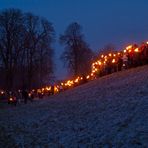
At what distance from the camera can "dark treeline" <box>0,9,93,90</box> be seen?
67875mm

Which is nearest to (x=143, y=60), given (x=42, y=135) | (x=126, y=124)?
(x=42, y=135)

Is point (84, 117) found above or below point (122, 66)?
below

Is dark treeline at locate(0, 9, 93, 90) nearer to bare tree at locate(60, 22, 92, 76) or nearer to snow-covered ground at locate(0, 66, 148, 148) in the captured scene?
bare tree at locate(60, 22, 92, 76)

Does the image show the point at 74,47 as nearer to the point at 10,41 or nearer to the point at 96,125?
the point at 10,41

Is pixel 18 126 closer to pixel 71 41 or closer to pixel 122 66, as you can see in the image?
pixel 122 66

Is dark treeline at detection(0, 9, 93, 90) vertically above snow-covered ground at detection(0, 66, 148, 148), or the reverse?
dark treeline at detection(0, 9, 93, 90)

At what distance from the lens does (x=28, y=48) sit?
69500 mm

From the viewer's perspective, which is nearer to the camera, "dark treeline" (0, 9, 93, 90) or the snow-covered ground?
the snow-covered ground

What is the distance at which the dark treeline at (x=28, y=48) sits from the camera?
2672 inches

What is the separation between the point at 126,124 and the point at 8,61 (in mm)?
52186

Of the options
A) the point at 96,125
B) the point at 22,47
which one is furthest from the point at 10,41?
the point at 96,125

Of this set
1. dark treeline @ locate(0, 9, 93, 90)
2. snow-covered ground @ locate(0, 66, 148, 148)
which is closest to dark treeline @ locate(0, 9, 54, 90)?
dark treeline @ locate(0, 9, 93, 90)

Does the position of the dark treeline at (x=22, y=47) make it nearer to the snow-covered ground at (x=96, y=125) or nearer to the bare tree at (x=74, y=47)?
the bare tree at (x=74, y=47)

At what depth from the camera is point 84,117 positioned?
71.8 ft
